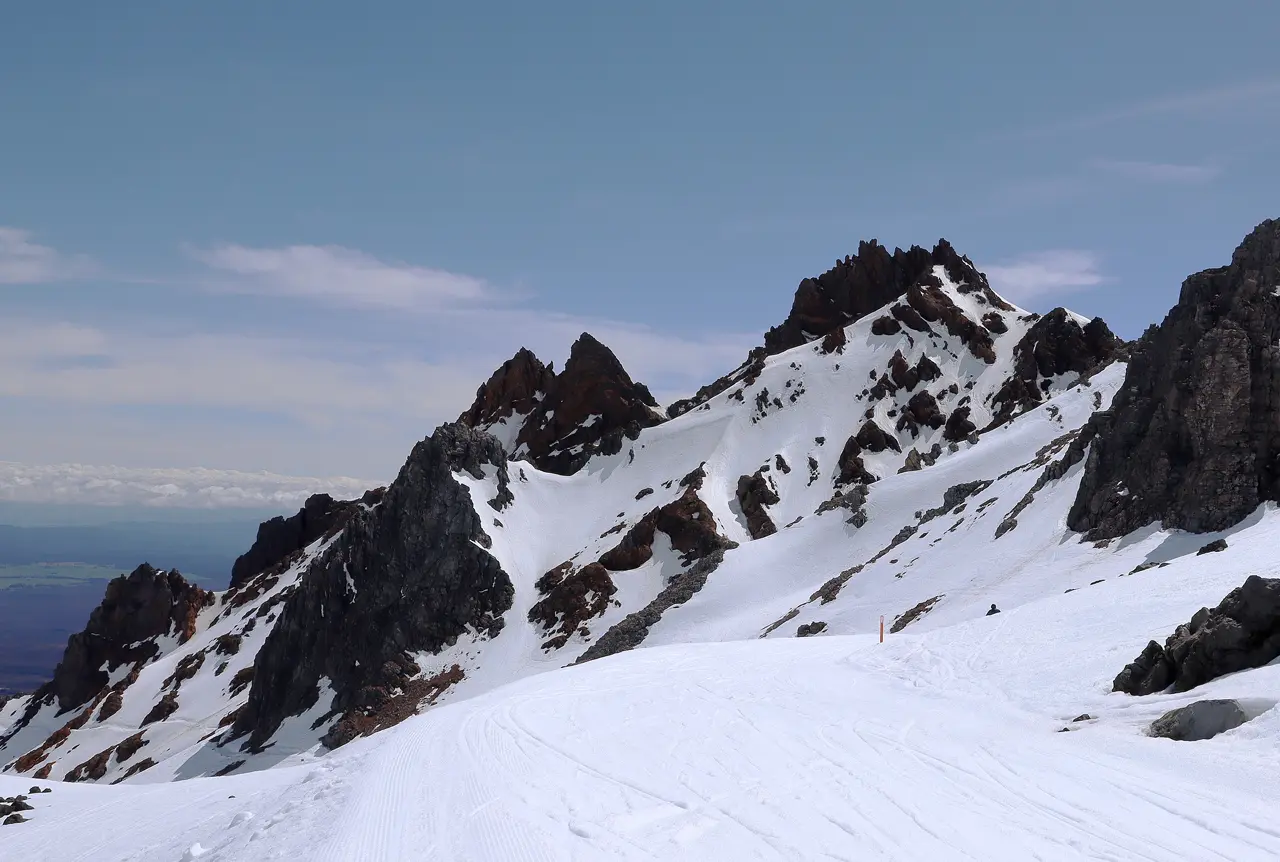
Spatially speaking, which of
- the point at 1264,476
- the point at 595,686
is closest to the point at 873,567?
the point at 1264,476

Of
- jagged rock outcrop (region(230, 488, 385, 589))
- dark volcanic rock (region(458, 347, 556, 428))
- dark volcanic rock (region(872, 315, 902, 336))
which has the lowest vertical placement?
jagged rock outcrop (region(230, 488, 385, 589))

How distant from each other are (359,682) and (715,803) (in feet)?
228

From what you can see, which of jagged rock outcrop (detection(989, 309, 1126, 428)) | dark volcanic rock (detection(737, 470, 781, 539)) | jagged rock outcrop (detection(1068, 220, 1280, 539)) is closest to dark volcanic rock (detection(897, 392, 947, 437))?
jagged rock outcrop (detection(989, 309, 1126, 428))

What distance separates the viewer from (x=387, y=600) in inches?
3054

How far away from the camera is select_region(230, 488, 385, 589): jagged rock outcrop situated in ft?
410

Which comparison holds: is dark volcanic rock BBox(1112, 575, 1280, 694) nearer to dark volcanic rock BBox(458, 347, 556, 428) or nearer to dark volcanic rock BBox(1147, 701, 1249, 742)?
dark volcanic rock BBox(1147, 701, 1249, 742)

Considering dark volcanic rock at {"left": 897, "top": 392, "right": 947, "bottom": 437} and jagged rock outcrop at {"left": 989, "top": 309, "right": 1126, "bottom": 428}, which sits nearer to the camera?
jagged rock outcrop at {"left": 989, "top": 309, "right": 1126, "bottom": 428}

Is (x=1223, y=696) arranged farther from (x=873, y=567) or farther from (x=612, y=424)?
(x=612, y=424)

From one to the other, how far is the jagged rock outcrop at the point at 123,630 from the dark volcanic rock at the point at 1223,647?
116 meters

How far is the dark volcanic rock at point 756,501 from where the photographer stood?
84.6 meters

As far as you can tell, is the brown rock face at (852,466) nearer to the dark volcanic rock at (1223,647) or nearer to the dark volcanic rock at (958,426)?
the dark volcanic rock at (958,426)

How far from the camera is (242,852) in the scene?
11.0 meters

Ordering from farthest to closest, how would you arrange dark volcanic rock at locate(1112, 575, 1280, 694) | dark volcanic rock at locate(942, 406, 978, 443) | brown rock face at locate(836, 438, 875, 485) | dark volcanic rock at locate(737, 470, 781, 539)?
dark volcanic rock at locate(942, 406, 978, 443), brown rock face at locate(836, 438, 875, 485), dark volcanic rock at locate(737, 470, 781, 539), dark volcanic rock at locate(1112, 575, 1280, 694)

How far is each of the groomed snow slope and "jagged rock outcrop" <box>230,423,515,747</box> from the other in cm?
5468
